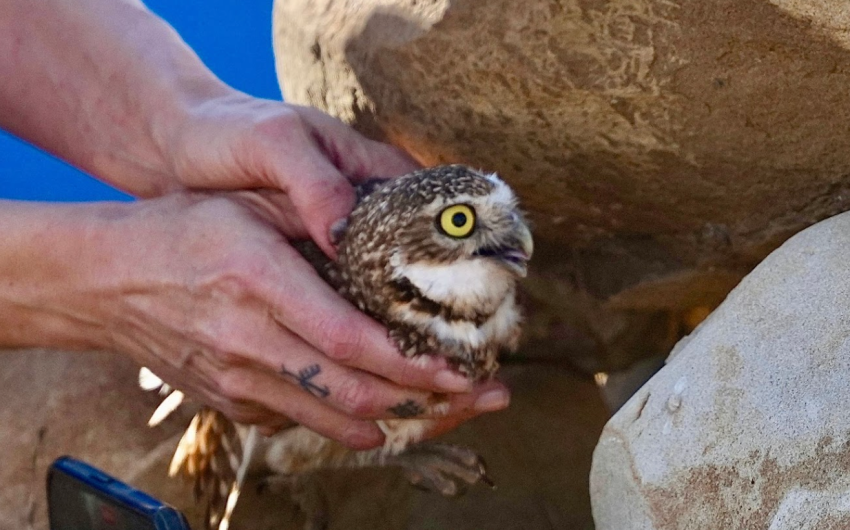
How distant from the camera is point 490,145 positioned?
6.15 ft

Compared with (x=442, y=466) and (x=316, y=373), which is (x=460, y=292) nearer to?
(x=316, y=373)

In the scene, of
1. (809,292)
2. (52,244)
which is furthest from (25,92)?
(809,292)

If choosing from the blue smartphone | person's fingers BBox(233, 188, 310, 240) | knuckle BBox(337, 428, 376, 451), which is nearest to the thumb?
person's fingers BBox(233, 188, 310, 240)

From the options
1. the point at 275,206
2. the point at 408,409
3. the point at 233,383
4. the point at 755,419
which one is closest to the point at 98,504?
the point at 233,383

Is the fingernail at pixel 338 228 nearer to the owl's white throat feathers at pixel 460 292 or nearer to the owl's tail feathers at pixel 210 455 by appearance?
the owl's white throat feathers at pixel 460 292

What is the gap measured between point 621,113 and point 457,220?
14.8 inches

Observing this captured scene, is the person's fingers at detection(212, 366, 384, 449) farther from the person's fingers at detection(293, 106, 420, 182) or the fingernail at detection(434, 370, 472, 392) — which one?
the person's fingers at detection(293, 106, 420, 182)

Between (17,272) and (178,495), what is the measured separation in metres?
0.61

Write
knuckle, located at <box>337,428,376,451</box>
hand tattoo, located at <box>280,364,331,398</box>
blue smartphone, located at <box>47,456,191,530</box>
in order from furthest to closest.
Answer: knuckle, located at <box>337,428,376,451</box>
hand tattoo, located at <box>280,364,331,398</box>
blue smartphone, located at <box>47,456,191,530</box>

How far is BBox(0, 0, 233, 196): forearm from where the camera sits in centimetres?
201

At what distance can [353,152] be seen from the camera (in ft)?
6.07

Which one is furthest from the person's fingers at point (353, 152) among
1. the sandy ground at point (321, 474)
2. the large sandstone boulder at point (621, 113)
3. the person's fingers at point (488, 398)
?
the sandy ground at point (321, 474)

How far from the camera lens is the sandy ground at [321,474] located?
6.48 ft

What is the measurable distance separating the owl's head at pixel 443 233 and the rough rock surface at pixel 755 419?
13.3 inches
